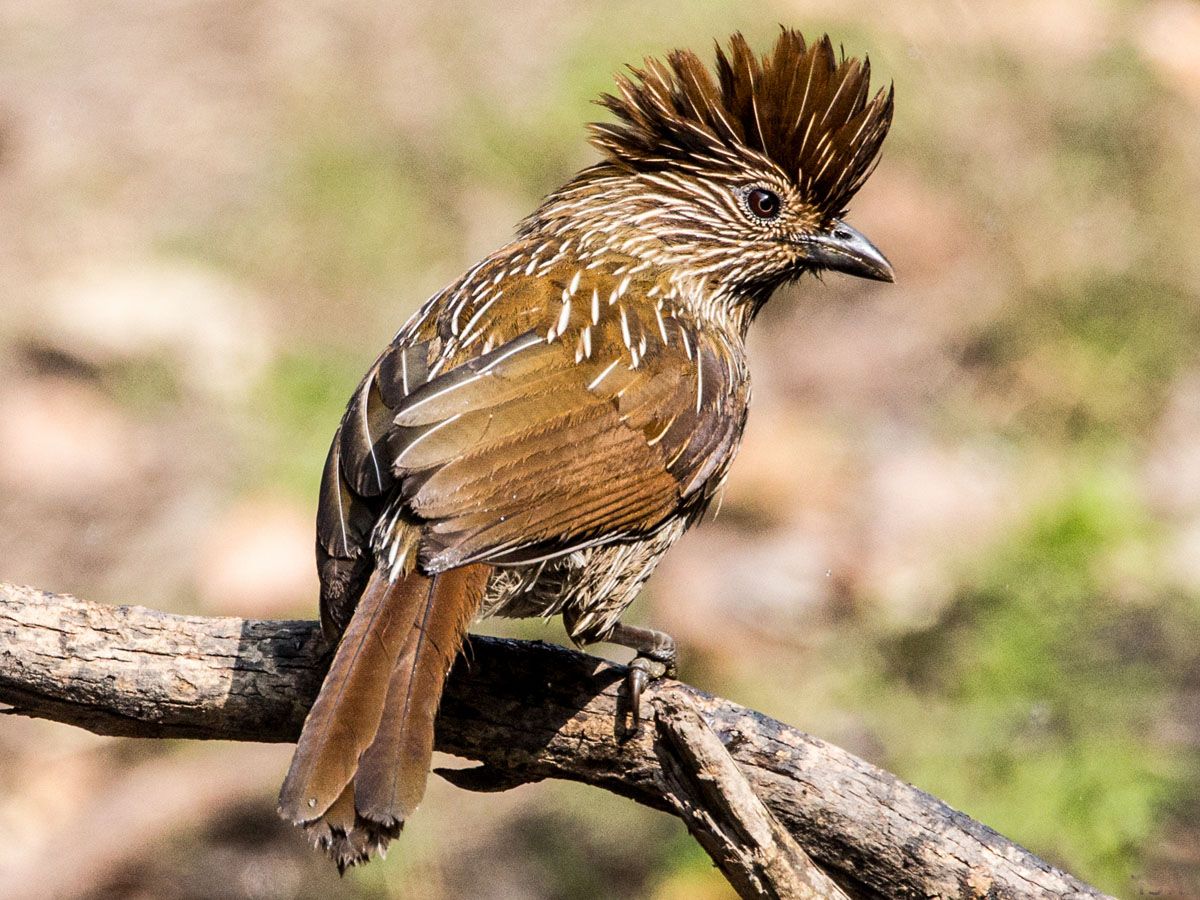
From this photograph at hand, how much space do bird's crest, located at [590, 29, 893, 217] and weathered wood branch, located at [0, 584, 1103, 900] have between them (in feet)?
4.97

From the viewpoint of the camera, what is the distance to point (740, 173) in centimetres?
457

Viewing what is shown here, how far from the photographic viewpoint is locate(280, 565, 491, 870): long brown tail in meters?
3.06

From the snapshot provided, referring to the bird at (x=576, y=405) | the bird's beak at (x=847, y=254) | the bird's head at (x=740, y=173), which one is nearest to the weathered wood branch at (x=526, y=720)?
the bird at (x=576, y=405)

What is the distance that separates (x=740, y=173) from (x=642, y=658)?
4.71 feet

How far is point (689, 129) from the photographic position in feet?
15.0

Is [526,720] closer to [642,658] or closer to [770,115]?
[642,658]

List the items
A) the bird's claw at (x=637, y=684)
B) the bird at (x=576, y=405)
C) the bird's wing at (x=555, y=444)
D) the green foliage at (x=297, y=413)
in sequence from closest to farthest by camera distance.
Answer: the bird at (x=576, y=405) < the bird's wing at (x=555, y=444) < the bird's claw at (x=637, y=684) < the green foliage at (x=297, y=413)

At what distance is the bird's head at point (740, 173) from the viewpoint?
4.45m

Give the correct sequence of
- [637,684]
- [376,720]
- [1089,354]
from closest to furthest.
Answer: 1. [376,720]
2. [637,684]
3. [1089,354]

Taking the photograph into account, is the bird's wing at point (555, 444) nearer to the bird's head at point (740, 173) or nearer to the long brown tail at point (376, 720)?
the long brown tail at point (376, 720)

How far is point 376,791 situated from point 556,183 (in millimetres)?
4874

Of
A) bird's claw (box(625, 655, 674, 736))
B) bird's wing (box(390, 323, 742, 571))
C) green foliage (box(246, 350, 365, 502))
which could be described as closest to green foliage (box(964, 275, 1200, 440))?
green foliage (box(246, 350, 365, 502))

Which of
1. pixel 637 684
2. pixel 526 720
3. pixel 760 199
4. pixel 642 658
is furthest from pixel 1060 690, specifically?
pixel 526 720

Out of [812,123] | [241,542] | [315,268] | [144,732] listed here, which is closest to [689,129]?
[812,123]
